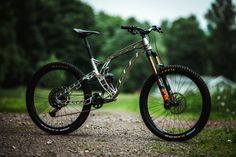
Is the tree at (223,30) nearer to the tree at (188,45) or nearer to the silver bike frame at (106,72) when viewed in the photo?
the tree at (188,45)

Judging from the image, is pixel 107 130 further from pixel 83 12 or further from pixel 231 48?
pixel 231 48

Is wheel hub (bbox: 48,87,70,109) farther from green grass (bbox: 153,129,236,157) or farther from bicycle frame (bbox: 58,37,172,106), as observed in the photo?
green grass (bbox: 153,129,236,157)

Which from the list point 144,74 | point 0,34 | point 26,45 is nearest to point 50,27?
point 26,45

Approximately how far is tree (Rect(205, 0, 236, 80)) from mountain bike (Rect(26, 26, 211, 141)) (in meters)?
53.9

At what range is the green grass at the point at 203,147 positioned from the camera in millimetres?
4422

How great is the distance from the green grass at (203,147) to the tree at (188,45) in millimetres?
70640

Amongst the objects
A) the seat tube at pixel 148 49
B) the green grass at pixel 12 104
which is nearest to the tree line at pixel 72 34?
the green grass at pixel 12 104

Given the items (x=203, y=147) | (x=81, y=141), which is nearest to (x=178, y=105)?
(x=203, y=147)

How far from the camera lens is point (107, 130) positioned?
6.01 meters

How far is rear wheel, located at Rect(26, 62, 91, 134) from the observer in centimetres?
551

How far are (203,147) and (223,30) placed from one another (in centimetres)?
5541

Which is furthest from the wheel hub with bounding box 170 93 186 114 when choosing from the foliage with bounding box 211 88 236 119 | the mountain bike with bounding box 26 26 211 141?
the foliage with bounding box 211 88 236 119

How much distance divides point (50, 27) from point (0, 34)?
2168 cm

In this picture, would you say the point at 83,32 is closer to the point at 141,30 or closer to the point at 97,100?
the point at 141,30
